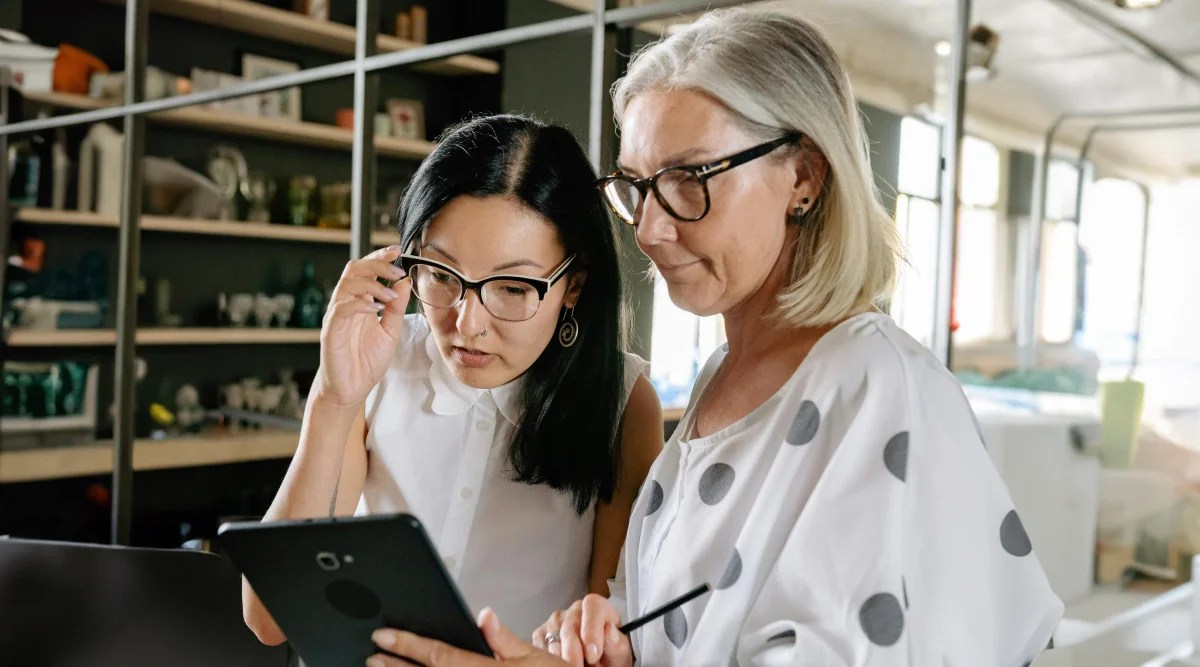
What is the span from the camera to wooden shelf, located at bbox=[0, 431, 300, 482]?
135 inches

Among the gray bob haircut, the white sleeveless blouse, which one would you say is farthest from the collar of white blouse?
the gray bob haircut

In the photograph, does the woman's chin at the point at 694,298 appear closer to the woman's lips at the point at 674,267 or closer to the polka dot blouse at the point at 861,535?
the woman's lips at the point at 674,267

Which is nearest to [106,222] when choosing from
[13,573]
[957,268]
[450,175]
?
[13,573]

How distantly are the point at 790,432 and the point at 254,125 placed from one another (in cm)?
323

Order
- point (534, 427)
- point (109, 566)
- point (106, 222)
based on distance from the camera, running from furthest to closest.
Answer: point (106, 222)
point (109, 566)
point (534, 427)

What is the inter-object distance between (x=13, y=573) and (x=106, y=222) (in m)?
1.76

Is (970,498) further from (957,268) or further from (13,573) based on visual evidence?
Answer: (13,573)

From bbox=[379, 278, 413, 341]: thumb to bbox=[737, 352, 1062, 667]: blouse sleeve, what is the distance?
597mm

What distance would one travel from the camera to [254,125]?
12.0 ft

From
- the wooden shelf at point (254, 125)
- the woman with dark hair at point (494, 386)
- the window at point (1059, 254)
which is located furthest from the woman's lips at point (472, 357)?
the wooden shelf at point (254, 125)

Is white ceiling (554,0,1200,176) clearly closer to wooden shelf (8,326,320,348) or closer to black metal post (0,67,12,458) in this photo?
wooden shelf (8,326,320,348)

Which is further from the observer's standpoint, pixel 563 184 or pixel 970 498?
pixel 563 184

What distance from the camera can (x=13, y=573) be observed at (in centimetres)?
214

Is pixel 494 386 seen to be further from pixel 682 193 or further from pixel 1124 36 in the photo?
pixel 1124 36
